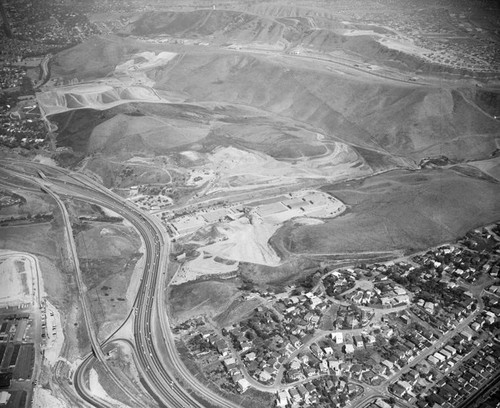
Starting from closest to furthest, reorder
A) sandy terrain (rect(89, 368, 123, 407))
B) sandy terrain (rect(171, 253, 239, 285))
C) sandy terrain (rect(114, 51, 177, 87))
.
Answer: sandy terrain (rect(89, 368, 123, 407))
sandy terrain (rect(171, 253, 239, 285))
sandy terrain (rect(114, 51, 177, 87))

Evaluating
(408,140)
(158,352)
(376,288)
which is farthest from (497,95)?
(158,352)

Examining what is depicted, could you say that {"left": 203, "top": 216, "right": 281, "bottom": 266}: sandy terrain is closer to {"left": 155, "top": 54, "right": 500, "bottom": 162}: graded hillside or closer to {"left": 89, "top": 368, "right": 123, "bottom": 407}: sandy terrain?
{"left": 89, "top": 368, "right": 123, "bottom": 407}: sandy terrain

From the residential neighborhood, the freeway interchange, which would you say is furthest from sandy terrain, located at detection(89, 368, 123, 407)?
the residential neighborhood

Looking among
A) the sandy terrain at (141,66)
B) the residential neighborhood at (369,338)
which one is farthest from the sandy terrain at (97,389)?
the sandy terrain at (141,66)

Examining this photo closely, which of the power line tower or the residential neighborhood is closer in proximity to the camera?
the residential neighborhood

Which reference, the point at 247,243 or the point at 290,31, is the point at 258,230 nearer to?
the point at 247,243

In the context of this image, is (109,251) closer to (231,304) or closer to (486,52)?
(231,304)

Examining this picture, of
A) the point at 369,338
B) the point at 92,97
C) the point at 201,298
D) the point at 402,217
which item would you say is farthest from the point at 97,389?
the point at 92,97
